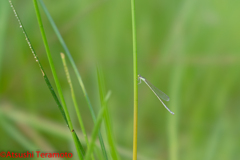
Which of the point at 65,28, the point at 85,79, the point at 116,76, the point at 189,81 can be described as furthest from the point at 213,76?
the point at 65,28

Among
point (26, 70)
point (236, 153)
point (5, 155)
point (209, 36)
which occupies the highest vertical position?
point (209, 36)

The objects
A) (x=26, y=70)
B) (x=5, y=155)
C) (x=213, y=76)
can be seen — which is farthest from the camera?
(x=213, y=76)

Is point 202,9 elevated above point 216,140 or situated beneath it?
elevated above

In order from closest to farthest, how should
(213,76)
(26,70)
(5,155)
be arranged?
(5,155)
(26,70)
(213,76)

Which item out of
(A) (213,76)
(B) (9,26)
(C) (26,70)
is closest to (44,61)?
(C) (26,70)

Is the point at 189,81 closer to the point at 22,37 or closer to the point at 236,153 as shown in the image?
the point at 236,153

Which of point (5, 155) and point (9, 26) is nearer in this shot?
point (5, 155)
